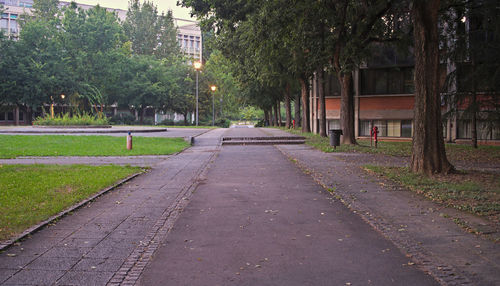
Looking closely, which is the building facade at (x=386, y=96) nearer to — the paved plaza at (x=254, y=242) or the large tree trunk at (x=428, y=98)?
the large tree trunk at (x=428, y=98)

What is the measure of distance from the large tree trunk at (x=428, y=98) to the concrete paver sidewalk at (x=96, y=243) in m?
6.56

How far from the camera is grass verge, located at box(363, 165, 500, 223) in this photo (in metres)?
8.32

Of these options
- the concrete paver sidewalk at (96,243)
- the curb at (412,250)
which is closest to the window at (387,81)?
the curb at (412,250)

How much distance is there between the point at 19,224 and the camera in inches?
Answer: 273

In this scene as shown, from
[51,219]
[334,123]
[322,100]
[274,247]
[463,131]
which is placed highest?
[322,100]

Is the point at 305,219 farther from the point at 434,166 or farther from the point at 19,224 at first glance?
the point at 434,166

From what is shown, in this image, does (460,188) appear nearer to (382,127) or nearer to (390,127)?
(390,127)

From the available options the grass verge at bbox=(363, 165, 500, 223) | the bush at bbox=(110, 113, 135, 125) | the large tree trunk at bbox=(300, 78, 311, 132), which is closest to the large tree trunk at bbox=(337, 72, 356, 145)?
the grass verge at bbox=(363, 165, 500, 223)

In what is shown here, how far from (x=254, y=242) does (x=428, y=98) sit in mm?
8494

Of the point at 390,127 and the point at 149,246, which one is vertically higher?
the point at 390,127

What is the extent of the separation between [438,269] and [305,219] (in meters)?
2.84

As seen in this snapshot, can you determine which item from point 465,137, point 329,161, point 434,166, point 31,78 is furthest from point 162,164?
point 31,78

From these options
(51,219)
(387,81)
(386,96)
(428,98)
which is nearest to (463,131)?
(386,96)

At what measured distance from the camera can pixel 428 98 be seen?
42.0 ft
